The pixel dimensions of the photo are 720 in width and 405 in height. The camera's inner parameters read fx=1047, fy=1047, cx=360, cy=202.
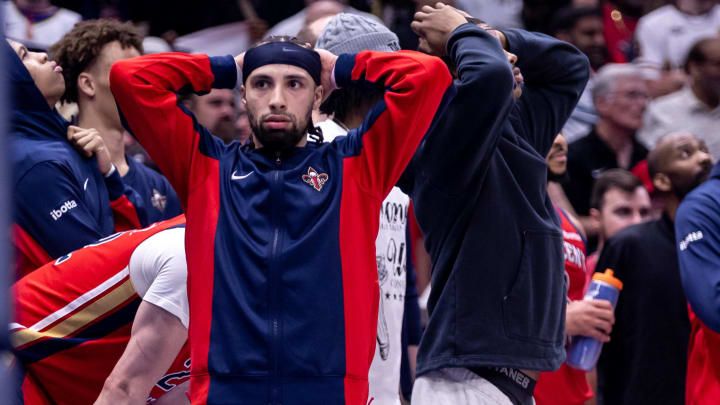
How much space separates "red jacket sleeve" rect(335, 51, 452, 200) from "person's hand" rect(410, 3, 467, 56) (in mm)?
253

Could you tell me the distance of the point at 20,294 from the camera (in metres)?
4.16

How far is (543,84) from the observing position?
3881 mm

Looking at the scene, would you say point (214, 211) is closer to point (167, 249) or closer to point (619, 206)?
point (167, 249)

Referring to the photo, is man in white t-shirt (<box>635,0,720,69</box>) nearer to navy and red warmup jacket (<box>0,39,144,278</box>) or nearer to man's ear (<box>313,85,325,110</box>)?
navy and red warmup jacket (<box>0,39,144,278</box>)

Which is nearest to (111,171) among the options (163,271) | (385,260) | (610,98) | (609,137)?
(163,271)

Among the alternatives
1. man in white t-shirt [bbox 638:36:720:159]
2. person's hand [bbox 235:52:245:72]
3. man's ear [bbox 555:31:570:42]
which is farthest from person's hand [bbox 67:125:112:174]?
man's ear [bbox 555:31:570:42]

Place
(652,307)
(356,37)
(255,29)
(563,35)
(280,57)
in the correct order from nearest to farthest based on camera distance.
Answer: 1. (280,57)
2. (356,37)
3. (652,307)
4. (255,29)
5. (563,35)

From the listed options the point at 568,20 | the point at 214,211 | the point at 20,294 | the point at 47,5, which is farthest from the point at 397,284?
the point at 568,20

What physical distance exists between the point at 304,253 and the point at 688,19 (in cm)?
735

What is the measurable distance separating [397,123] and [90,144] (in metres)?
1.89

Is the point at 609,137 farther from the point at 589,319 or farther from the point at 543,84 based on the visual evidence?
the point at 543,84

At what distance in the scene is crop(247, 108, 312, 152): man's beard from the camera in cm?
337

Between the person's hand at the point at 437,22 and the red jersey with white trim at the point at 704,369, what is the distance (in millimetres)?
2128

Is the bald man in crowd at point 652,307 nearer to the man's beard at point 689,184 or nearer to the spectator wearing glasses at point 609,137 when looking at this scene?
the man's beard at point 689,184
